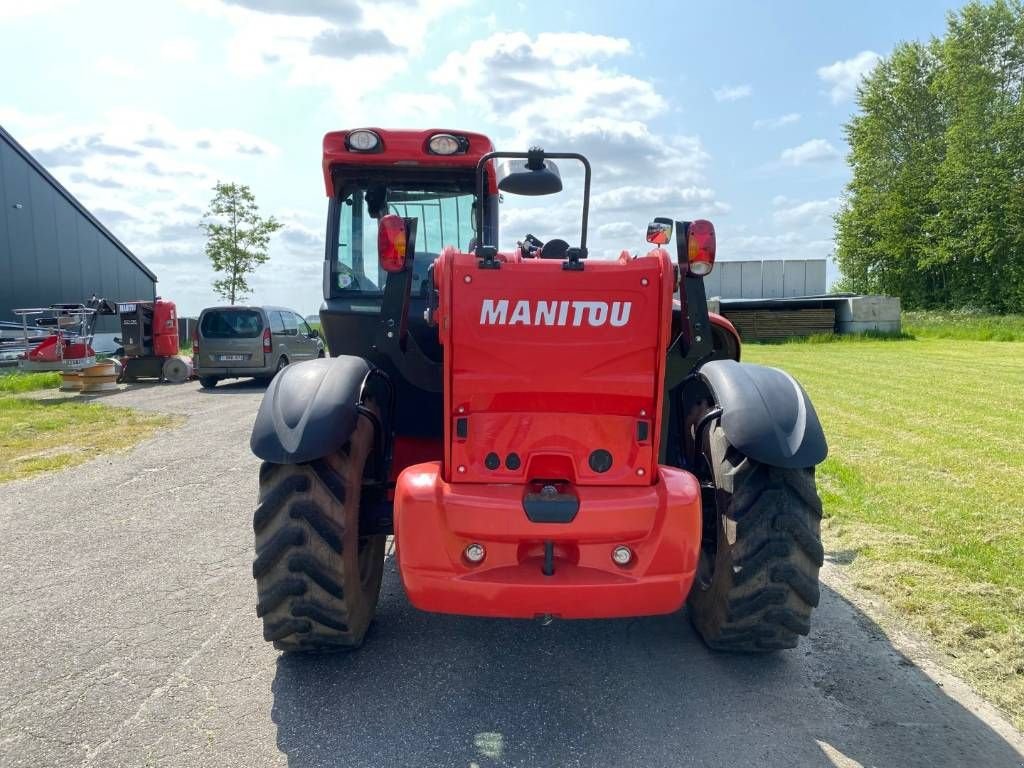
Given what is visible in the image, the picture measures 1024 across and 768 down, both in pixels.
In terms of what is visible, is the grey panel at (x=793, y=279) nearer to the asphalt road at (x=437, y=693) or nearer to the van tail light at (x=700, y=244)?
the asphalt road at (x=437, y=693)

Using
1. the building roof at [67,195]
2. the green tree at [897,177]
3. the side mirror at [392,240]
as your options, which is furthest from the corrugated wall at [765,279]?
the side mirror at [392,240]

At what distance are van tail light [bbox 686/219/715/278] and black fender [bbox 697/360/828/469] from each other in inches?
19.1

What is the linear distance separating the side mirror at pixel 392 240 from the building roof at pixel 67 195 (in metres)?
23.6

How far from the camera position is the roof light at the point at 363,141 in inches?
168

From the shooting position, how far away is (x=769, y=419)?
3.06m

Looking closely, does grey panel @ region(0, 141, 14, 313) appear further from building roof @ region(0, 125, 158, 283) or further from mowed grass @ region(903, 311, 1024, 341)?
mowed grass @ region(903, 311, 1024, 341)

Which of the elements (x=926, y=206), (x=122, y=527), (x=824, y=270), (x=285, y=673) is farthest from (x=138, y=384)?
(x=926, y=206)

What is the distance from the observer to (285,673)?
3.29m

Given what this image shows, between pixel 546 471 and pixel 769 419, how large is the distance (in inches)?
35.7

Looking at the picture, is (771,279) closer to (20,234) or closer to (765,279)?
(765,279)

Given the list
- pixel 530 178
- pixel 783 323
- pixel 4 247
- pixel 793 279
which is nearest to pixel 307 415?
pixel 530 178

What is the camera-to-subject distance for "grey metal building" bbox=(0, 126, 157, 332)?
2148cm

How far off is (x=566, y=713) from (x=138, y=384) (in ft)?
55.2

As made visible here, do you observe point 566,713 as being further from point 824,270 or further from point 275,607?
point 824,270
